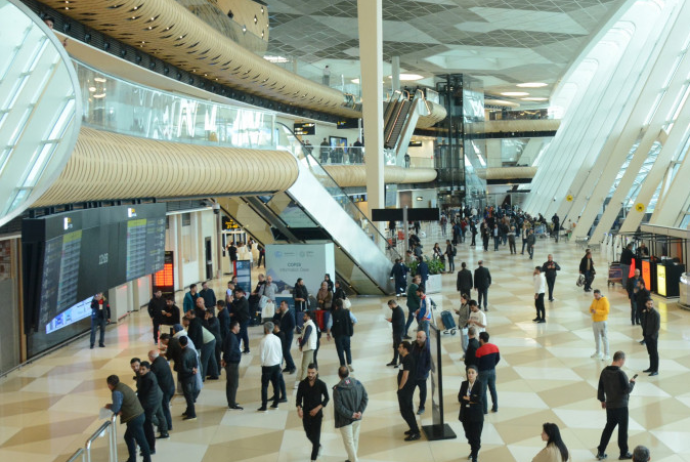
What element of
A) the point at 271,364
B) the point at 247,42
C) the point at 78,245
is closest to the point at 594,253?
the point at 247,42

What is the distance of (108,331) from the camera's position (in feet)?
56.9

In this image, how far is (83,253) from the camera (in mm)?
8766

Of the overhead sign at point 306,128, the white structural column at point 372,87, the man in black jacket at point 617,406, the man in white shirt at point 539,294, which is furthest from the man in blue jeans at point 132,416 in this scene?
the overhead sign at point 306,128

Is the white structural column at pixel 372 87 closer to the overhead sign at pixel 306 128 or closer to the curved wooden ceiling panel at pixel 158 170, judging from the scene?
the curved wooden ceiling panel at pixel 158 170

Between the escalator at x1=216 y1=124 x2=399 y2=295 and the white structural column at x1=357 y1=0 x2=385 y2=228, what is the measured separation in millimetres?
2546

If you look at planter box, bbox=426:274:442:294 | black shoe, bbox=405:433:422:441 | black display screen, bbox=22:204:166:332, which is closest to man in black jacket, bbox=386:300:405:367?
black shoe, bbox=405:433:422:441

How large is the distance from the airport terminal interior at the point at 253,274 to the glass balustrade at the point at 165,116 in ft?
0.16

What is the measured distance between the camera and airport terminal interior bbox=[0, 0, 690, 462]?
8211 mm

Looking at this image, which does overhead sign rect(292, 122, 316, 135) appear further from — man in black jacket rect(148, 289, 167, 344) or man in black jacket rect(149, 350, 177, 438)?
man in black jacket rect(149, 350, 177, 438)

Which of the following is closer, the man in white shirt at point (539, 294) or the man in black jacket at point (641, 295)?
the man in black jacket at point (641, 295)

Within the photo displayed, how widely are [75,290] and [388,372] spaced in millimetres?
5806

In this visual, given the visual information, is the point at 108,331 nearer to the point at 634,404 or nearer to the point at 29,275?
the point at 29,275

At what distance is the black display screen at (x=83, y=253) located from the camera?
24.3 ft

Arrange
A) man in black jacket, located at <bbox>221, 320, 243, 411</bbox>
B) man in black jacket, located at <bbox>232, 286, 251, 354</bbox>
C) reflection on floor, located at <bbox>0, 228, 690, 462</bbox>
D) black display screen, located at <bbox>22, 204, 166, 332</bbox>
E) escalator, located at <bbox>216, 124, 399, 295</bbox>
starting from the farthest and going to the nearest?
1. escalator, located at <bbox>216, 124, 399, 295</bbox>
2. man in black jacket, located at <bbox>232, 286, 251, 354</bbox>
3. man in black jacket, located at <bbox>221, 320, 243, 411</bbox>
4. reflection on floor, located at <bbox>0, 228, 690, 462</bbox>
5. black display screen, located at <bbox>22, 204, 166, 332</bbox>
